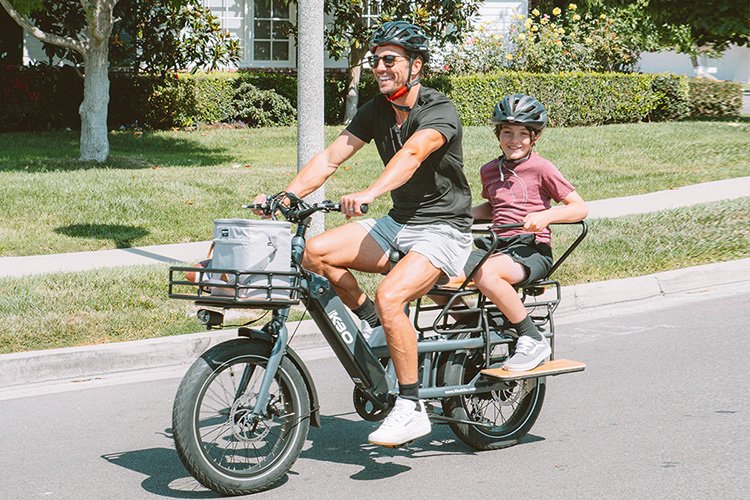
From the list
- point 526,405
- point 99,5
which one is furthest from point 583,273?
point 99,5

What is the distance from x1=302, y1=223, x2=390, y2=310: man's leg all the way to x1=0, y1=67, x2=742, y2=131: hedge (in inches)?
617

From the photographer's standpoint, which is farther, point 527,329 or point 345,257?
point 527,329

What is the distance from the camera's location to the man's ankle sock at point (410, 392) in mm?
5230

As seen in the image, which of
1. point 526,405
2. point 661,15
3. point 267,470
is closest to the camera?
point 267,470

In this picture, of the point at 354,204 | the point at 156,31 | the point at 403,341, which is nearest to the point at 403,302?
the point at 403,341

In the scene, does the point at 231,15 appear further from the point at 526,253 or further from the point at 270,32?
the point at 526,253

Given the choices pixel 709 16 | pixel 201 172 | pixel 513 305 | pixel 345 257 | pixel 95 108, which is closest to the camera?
pixel 345 257

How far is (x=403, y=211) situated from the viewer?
547cm

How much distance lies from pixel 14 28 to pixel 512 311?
59.6 feet

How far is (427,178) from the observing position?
5.37 m

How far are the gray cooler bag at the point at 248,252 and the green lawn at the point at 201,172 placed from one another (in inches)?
254

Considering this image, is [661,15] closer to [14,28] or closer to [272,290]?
[14,28]

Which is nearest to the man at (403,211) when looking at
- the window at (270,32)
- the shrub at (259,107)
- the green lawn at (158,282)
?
the green lawn at (158,282)

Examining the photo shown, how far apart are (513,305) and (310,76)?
12.8ft
